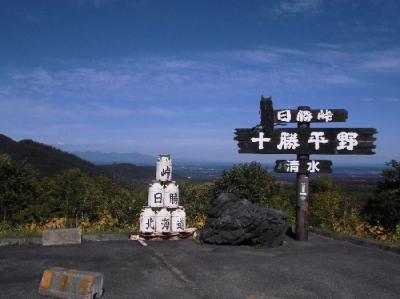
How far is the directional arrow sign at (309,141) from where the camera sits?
1041 cm

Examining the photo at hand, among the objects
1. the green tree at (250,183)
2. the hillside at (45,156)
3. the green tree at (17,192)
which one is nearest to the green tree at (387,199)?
the green tree at (250,183)

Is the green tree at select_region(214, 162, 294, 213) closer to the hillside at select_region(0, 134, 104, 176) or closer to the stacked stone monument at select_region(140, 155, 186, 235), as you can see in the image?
the stacked stone monument at select_region(140, 155, 186, 235)

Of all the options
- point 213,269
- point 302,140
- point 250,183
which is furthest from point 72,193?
point 213,269

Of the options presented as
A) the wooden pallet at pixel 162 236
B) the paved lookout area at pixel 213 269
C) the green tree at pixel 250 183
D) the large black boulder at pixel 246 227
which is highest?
the green tree at pixel 250 183

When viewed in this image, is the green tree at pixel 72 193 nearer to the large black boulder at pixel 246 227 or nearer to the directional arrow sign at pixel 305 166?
the large black boulder at pixel 246 227

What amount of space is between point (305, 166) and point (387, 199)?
14879mm

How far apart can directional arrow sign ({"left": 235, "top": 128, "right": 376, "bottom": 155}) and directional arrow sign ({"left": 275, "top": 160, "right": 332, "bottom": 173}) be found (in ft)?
0.74

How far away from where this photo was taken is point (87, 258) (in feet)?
26.6

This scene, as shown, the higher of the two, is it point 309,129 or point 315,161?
point 309,129

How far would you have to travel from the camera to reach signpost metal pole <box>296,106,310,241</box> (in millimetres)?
10664

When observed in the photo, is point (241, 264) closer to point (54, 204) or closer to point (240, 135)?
point (240, 135)

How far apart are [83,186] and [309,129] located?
13440 millimetres

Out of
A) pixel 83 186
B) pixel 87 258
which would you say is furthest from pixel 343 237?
pixel 83 186

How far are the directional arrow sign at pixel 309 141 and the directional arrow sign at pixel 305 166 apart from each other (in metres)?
0.22
